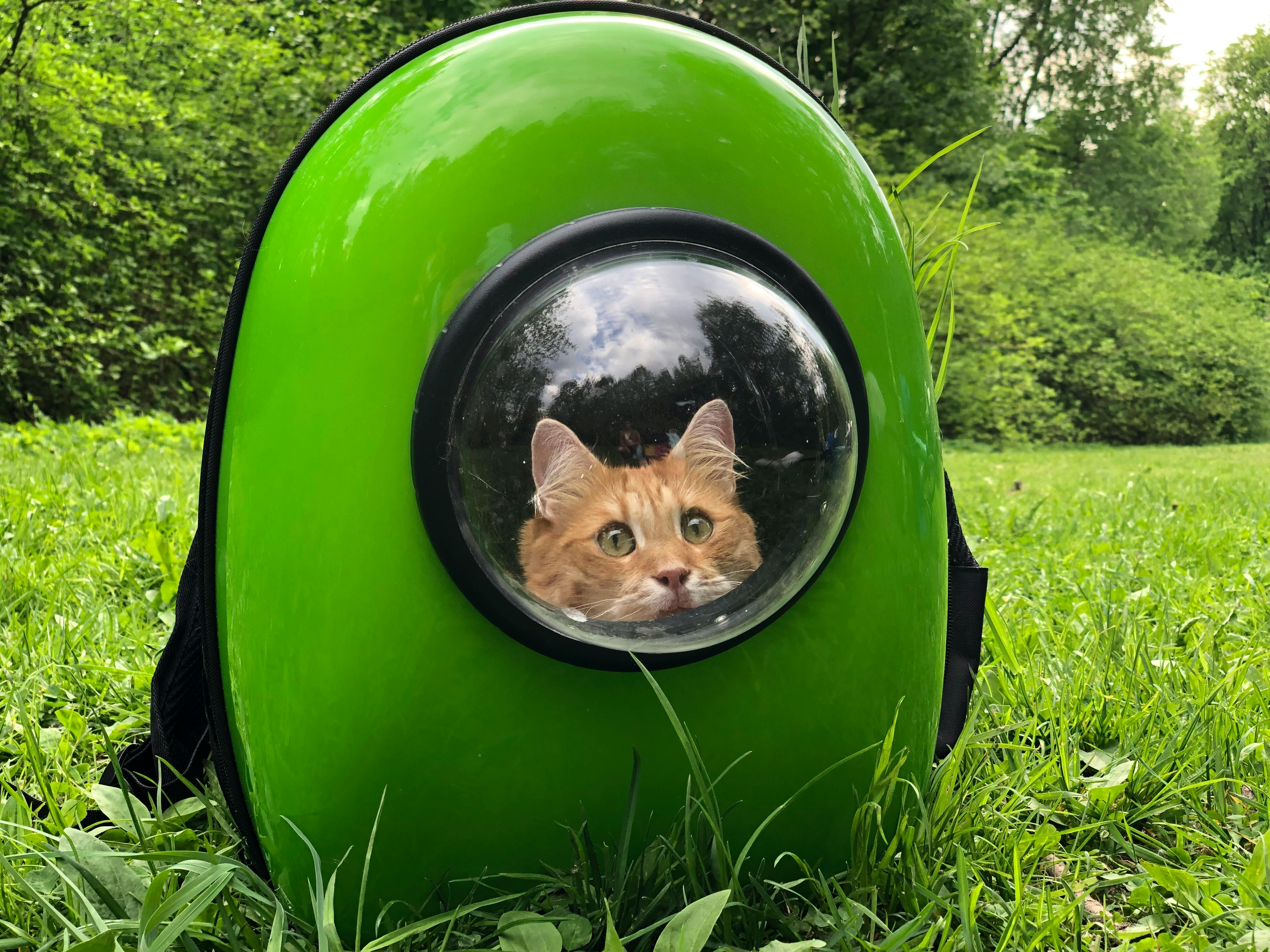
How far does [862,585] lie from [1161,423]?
48.9 feet

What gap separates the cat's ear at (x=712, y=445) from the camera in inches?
33.2

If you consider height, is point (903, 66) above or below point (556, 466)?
above

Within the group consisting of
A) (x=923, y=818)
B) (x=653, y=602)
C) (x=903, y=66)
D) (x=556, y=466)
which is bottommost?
(x=923, y=818)

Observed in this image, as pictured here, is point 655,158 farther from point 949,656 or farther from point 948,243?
point 949,656

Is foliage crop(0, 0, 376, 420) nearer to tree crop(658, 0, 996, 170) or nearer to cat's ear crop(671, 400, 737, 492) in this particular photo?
tree crop(658, 0, 996, 170)

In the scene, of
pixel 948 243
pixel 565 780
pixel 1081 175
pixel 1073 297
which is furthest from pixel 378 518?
pixel 1081 175

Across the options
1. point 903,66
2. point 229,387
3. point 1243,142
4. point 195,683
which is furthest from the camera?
point 1243,142

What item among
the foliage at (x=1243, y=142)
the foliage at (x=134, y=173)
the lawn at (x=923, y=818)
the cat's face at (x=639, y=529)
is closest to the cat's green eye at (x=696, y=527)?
the cat's face at (x=639, y=529)

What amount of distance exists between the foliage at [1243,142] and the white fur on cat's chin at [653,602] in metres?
26.8

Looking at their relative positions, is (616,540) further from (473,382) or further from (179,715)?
(179,715)

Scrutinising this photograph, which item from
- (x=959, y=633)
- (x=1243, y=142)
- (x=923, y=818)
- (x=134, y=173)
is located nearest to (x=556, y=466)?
(x=923, y=818)

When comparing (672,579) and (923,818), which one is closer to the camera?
(672,579)

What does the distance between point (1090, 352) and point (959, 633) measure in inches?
544

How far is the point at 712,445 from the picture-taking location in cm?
85
